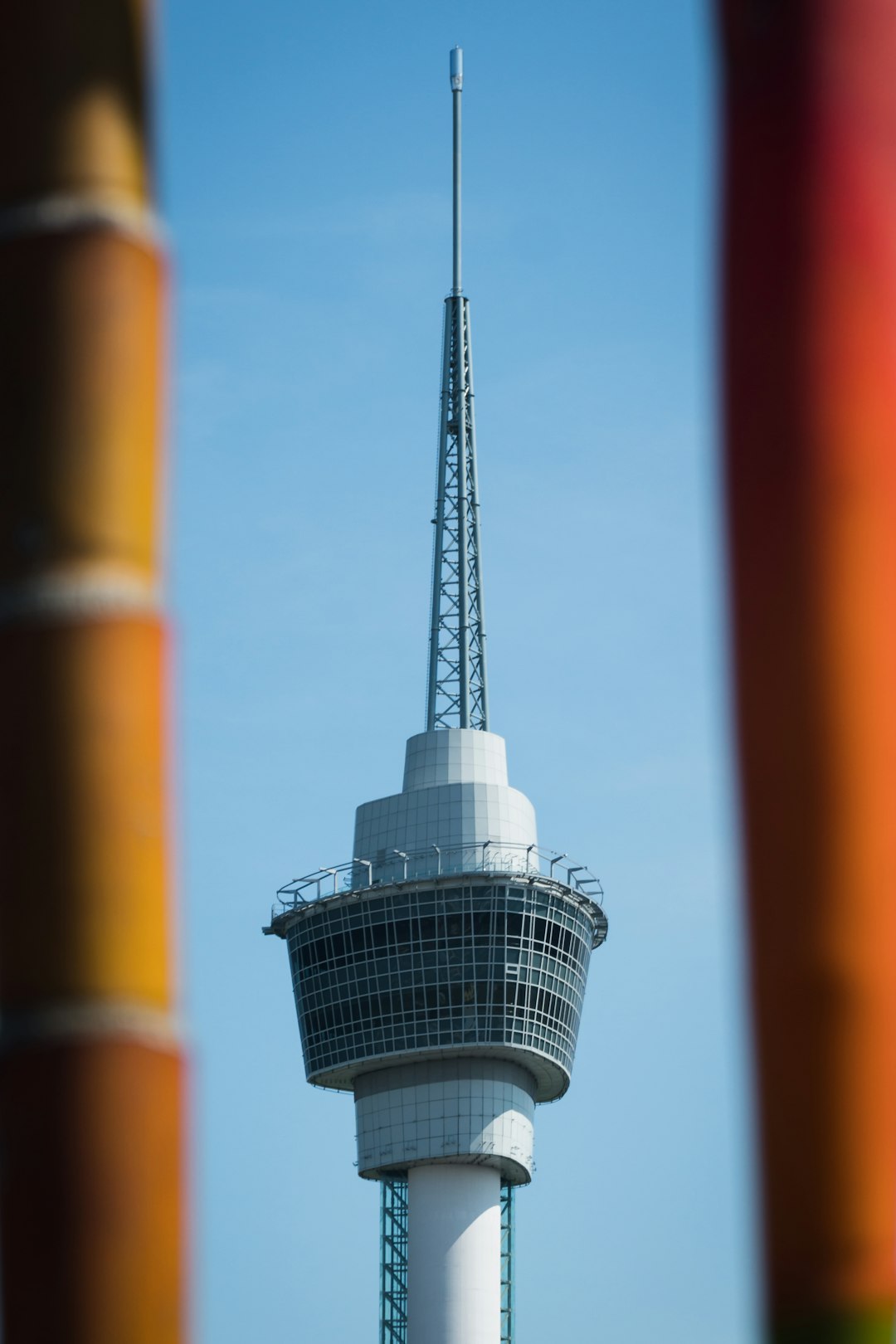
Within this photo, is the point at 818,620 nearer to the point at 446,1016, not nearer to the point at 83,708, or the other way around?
the point at 83,708

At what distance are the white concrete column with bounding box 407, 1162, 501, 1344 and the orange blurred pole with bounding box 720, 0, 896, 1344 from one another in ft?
500

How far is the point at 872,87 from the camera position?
36.4ft

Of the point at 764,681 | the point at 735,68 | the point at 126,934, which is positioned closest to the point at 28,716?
the point at 126,934

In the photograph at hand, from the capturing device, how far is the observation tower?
159250 mm

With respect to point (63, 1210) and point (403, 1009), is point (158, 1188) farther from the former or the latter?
point (403, 1009)

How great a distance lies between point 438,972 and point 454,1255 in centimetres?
2045

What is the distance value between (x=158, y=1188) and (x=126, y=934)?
4.61 feet

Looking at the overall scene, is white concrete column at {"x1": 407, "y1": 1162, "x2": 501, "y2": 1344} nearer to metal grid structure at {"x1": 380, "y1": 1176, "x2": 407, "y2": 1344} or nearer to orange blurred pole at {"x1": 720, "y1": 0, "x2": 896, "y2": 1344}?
metal grid structure at {"x1": 380, "y1": 1176, "x2": 407, "y2": 1344}

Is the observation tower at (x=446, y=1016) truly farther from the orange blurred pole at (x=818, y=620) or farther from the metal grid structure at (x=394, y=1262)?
the orange blurred pole at (x=818, y=620)

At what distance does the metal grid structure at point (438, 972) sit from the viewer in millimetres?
159625

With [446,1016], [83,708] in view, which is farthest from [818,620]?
[446,1016]

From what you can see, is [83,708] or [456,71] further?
[456,71]

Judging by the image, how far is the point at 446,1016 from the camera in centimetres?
15938

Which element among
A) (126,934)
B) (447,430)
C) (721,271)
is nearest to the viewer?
(721,271)
